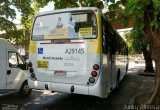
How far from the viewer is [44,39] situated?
7887 millimetres

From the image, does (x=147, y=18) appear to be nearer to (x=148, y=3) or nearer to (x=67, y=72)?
(x=148, y=3)

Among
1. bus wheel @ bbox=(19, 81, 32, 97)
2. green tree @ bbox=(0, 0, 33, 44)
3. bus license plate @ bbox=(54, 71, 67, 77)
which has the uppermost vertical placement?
green tree @ bbox=(0, 0, 33, 44)

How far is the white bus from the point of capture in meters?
7.19

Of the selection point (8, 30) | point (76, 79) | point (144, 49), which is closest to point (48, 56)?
point (76, 79)

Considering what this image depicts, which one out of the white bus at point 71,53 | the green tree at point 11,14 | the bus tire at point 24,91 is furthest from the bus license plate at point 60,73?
the green tree at point 11,14

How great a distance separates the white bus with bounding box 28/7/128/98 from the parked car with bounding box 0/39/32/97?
3.17 feet

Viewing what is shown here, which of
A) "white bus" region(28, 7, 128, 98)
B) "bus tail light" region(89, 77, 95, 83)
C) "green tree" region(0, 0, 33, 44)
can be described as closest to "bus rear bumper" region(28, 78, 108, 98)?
"white bus" region(28, 7, 128, 98)

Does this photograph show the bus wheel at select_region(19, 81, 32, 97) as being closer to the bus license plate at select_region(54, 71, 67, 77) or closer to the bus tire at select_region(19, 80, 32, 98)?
the bus tire at select_region(19, 80, 32, 98)

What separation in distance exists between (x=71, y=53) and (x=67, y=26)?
0.82m

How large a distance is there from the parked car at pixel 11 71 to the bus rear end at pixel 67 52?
97cm

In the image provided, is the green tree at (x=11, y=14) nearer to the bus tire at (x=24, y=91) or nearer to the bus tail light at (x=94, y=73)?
the bus tire at (x=24, y=91)

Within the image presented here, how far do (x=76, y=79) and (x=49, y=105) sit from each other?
5.14 feet

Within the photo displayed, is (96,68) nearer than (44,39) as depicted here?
Yes

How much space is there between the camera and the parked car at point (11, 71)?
8.34m
